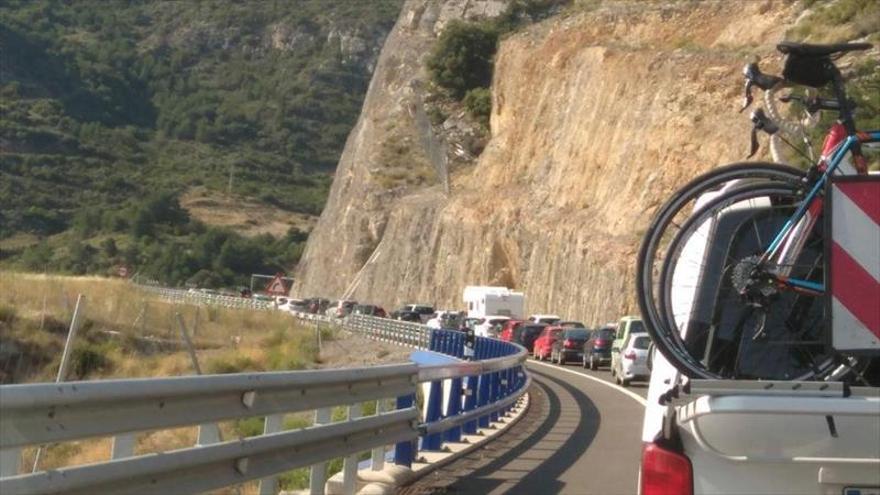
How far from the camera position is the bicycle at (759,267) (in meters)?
5.52

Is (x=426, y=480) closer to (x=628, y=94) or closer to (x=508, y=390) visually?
(x=508, y=390)

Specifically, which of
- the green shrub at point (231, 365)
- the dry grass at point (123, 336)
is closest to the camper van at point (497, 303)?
the dry grass at point (123, 336)

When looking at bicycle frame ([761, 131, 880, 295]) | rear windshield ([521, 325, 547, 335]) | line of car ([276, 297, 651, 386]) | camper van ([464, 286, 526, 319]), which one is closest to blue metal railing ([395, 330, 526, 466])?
line of car ([276, 297, 651, 386])

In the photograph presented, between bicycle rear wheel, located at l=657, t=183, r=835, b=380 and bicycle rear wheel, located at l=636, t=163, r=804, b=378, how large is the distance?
0.04 meters

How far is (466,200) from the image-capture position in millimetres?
74250

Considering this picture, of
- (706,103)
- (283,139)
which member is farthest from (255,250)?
(706,103)

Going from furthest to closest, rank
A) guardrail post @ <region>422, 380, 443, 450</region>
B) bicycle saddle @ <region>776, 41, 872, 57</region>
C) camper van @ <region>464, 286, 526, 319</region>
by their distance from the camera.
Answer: camper van @ <region>464, 286, 526, 319</region>
guardrail post @ <region>422, 380, 443, 450</region>
bicycle saddle @ <region>776, 41, 872, 57</region>

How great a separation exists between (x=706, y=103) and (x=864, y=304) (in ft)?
165

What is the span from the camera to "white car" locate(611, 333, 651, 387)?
1158 inches

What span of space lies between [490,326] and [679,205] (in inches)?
1885

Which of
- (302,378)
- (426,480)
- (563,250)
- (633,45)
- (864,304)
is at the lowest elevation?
(426,480)

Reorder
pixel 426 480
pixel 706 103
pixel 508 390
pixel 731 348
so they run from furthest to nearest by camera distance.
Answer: pixel 706 103
pixel 508 390
pixel 426 480
pixel 731 348

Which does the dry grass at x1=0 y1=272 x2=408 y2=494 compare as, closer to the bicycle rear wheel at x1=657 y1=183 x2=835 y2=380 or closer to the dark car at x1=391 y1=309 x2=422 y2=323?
the dark car at x1=391 y1=309 x2=422 y2=323

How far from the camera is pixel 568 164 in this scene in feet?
212
